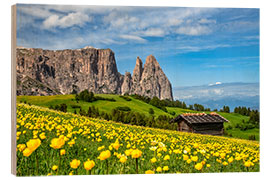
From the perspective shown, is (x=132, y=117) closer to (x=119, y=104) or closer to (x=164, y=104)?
(x=119, y=104)

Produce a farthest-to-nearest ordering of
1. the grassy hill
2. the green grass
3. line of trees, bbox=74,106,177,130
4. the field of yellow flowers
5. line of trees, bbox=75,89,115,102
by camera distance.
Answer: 1. line of trees, bbox=75,89,115,102
2. line of trees, bbox=74,106,177,130
3. the grassy hill
4. the green grass
5. the field of yellow flowers

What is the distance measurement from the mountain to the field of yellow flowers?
27.2 inches

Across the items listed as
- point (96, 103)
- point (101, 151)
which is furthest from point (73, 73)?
point (101, 151)

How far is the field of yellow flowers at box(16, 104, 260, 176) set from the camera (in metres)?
4.35

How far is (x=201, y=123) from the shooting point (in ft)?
28.6

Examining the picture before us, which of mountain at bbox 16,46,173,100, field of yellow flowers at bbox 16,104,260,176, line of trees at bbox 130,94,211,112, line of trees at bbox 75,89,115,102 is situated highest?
mountain at bbox 16,46,173,100

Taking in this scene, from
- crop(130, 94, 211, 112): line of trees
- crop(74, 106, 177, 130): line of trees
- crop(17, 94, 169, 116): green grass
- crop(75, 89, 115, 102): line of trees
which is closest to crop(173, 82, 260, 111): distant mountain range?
Answer: crop(130, 94, 211, 112): line of trees

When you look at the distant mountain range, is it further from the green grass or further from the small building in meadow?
the green grass

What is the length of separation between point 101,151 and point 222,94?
363 centimetres

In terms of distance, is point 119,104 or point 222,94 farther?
point 119,104

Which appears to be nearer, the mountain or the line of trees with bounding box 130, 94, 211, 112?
the mountain

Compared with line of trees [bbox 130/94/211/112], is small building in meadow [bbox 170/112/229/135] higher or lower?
lower

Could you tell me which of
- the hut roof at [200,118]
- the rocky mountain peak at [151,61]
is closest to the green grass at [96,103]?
the hut roof at [200,118]
